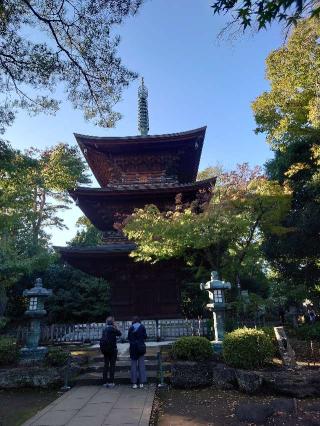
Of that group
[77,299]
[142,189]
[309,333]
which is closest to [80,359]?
[142,189]

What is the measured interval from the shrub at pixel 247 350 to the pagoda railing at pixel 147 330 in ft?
14.8

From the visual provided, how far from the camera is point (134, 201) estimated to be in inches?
642

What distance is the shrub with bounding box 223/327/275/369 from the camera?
7.86m

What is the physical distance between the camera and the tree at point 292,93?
11148mm

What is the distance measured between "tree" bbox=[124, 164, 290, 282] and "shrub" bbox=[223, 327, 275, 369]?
4.05 metres

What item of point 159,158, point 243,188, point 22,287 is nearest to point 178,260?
point 243,188

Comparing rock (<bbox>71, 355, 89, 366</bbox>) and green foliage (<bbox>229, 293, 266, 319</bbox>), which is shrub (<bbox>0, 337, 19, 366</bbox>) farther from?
green foliage (<bbox>229, 293, 266, 319</bbox>)

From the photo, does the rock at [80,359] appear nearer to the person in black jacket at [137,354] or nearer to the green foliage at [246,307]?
the person in black jacket at [137,354]

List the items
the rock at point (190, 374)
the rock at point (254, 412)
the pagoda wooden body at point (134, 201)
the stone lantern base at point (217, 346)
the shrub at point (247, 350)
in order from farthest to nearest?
the pagoda wooden body at point (134, 201) < the stone lantern base at point (217, 346) < the rock at point (190, 374) < the shrub at point (247, 350) < the rock at point (254, 412)

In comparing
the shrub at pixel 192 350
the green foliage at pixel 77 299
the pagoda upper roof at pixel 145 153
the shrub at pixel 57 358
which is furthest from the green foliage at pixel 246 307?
the green foliage at pixel 77 299

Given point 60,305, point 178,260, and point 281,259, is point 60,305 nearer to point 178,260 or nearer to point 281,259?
point 178,260

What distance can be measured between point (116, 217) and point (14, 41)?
10.5m

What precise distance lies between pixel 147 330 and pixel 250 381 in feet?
22.4

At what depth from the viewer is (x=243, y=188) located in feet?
44.5
